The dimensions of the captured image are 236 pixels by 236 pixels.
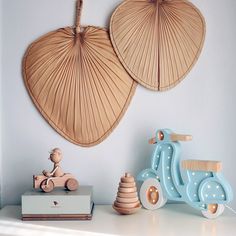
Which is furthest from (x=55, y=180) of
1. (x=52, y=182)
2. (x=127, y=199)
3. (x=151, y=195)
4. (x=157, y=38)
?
(x=157, y=38)

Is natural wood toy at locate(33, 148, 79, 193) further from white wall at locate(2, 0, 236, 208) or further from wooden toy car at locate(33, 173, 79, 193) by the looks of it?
white wall at locate(2, 0, 236, 208)

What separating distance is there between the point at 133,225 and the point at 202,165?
0.36 m

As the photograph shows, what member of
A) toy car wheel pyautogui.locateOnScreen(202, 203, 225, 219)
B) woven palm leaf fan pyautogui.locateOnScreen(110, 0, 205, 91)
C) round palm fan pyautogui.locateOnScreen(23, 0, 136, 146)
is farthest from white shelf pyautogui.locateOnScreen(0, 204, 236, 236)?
woven palm leaf fan pyautogui.locateOnScreen(110, 0, 205, 91)

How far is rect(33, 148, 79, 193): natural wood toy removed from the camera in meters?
1.58

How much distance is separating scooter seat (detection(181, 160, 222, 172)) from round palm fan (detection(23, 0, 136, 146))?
0.38 metres

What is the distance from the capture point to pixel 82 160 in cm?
179

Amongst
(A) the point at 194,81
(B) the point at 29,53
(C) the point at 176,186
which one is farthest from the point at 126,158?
(B) the point at 29,53

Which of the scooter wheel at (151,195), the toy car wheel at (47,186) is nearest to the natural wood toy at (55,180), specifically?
the toy car wheel at (47,186)

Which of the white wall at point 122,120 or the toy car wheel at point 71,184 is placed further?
the white wall at point 122,120

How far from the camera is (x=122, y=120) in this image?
1.80m

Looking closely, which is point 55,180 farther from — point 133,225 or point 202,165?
point 202,165

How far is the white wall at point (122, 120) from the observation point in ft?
5.82

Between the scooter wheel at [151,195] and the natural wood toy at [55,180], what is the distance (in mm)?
293

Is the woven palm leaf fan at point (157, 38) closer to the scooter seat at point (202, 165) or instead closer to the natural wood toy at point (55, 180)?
the scooter seat at point (202, 165)
